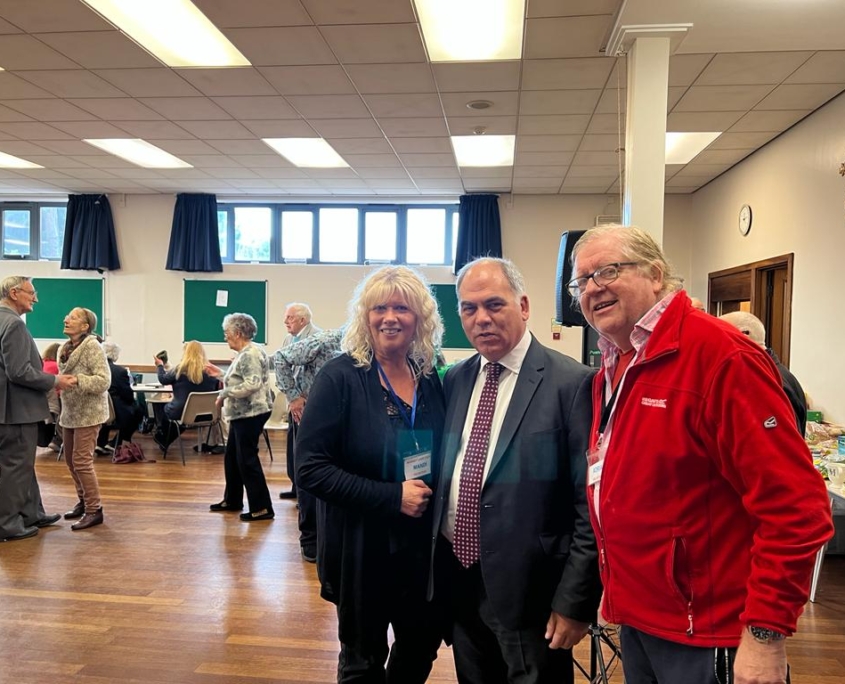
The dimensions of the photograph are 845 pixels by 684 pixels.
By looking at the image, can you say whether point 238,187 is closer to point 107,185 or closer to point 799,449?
point 107,185

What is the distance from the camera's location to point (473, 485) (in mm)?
1448

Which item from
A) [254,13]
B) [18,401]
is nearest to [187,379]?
[18,401]

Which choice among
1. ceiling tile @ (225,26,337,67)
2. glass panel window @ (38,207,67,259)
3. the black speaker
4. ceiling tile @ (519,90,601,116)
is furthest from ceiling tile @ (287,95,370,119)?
glass panel window @ (38,207,67,259)

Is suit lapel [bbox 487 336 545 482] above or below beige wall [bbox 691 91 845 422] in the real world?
below

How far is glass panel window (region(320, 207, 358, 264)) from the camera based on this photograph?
863 cm

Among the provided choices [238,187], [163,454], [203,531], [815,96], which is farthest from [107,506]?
[815,96]

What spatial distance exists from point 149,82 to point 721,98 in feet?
14.2

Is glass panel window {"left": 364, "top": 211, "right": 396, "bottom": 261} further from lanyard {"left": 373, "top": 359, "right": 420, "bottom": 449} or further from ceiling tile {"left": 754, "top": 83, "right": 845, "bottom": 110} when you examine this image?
lanyard {"left": 373, "top": 359, "right": 420, "bottom": 449}

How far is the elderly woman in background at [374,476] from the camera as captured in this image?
4.96 ft

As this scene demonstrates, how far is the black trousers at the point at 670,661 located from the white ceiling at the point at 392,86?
3.07 m

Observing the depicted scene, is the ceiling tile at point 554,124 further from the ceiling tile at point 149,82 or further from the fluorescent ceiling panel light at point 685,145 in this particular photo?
the ceiling tile at point 149,82

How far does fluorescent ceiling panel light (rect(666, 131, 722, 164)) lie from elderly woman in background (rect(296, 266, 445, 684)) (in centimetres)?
479

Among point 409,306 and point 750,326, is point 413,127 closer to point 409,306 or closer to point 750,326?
point 750,326

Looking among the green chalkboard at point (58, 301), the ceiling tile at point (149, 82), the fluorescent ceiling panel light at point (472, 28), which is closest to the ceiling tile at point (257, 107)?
the ceiling tile at point (149, 82)
